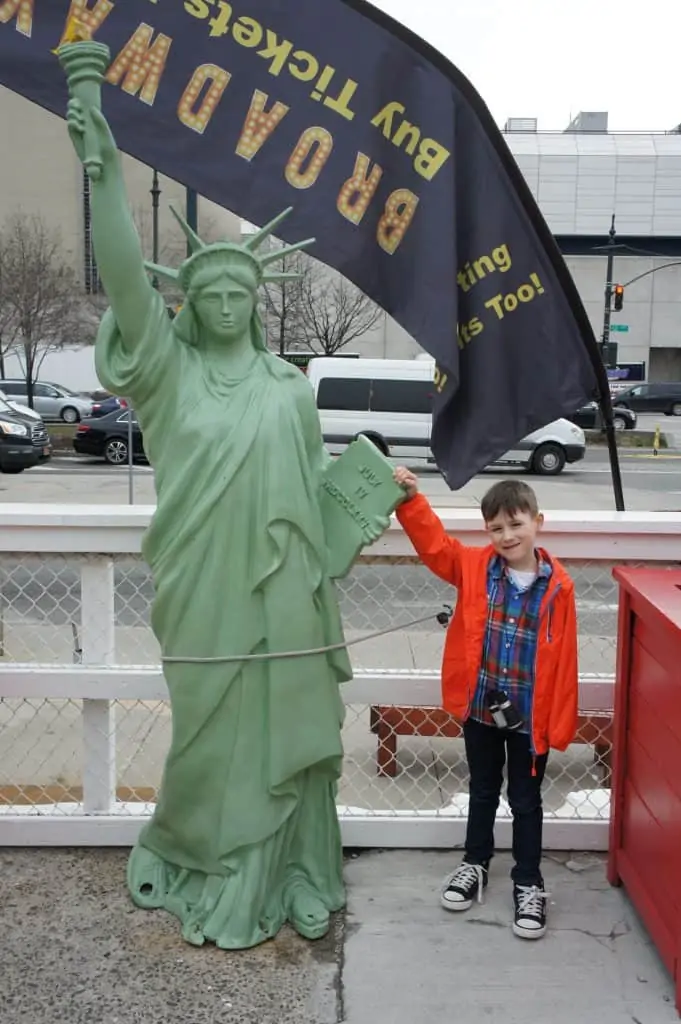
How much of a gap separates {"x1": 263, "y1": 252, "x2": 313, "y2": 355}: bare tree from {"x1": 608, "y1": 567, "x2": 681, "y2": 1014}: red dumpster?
87.3ft

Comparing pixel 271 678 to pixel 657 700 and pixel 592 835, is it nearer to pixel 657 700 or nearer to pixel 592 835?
pixel 657 700

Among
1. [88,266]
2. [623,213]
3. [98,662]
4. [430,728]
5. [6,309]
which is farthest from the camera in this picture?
[623,213]

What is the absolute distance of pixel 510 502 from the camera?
2.88m

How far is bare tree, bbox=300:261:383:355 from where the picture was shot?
33594mm

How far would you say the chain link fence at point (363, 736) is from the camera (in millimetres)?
3691

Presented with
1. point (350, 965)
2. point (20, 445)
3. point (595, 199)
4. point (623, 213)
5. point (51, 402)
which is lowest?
point (350, 965)

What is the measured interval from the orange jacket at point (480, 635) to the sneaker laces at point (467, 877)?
557 mm

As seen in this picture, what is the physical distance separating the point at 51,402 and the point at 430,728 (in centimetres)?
2599

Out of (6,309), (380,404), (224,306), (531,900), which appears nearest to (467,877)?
(531,900)

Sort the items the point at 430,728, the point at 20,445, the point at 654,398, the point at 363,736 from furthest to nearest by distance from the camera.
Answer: the point at 654,398, the point at 20,445, the point at 363,736, the point at 430,728

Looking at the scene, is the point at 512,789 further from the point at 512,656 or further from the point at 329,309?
the point at 329,309

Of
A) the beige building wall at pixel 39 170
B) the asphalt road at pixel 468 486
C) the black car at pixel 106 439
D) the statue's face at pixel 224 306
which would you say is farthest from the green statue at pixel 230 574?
the beige building wall at pixel 39 170

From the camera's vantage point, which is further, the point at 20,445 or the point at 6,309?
the point at 6,309

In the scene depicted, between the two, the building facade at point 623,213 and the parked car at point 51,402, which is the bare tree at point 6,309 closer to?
the parked car at point 51,402
